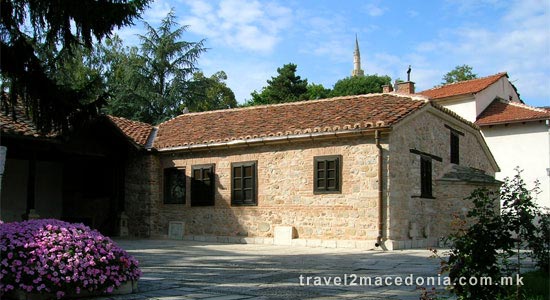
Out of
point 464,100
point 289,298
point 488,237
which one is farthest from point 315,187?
point 464,100

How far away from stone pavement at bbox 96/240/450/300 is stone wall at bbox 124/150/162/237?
150 inches

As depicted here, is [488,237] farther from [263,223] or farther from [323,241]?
[263,223]

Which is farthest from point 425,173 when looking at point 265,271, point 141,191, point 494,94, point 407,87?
point 494,94

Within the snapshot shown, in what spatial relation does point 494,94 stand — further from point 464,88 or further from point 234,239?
point 234,239

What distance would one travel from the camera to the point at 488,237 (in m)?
4.95

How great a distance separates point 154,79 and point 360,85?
58.7ft

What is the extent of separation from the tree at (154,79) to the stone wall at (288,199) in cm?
1506

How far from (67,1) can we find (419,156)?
34.2ft

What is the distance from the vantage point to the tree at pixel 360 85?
43281 millimetres

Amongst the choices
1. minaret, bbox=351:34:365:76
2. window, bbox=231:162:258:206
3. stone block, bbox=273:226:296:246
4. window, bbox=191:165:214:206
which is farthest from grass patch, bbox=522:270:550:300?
minaret, bbox=351:34:365:76

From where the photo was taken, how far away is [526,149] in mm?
25453

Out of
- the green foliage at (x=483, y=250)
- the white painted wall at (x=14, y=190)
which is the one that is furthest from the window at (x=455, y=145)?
the white painted wall at (x=14, y=190)

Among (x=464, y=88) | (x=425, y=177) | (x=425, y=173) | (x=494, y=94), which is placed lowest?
(x=425, y=177)

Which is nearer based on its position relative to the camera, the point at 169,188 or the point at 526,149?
the point at 169,188
